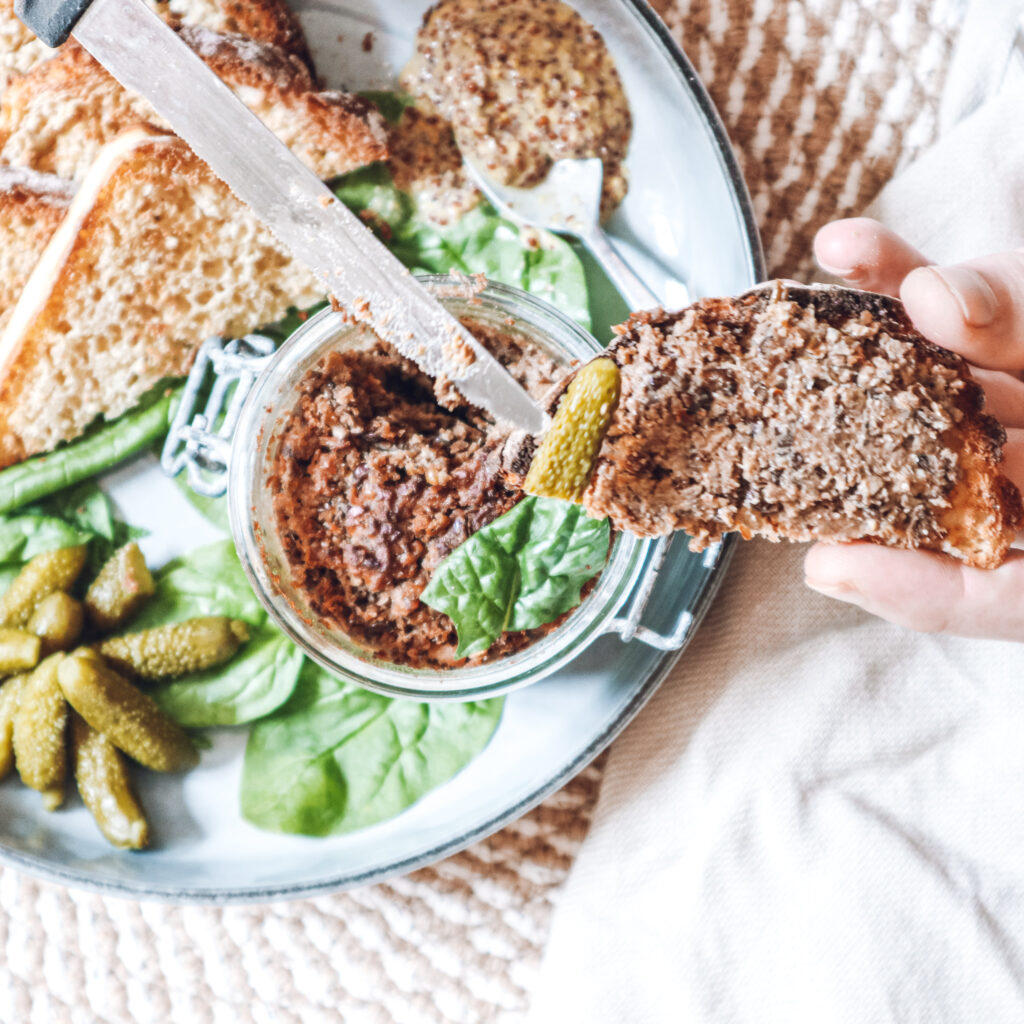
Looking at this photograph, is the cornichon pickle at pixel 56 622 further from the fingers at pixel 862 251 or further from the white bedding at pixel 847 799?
the fingers at pixel 862 251

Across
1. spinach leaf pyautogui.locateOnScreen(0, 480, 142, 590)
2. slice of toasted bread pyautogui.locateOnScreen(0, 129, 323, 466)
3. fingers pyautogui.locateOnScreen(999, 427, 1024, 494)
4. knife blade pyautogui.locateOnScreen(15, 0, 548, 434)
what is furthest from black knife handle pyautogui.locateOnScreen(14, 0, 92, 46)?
fingers pyautogui.locateOnScreen(999, 427, 1024, 494)

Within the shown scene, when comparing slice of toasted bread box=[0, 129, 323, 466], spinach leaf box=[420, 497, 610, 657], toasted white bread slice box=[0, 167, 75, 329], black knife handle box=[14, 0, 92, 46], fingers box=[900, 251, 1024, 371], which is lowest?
fingers box=[900, 251, 1024, 371]

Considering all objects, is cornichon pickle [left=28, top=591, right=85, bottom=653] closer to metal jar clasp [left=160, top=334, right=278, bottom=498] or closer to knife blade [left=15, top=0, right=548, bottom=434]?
metal jar clasp [left=160, top=334, right=278, bottom=498]

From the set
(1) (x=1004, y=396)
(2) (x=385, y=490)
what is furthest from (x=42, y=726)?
(1) (x=1004, y=396)

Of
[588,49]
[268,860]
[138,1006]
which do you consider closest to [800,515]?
[588,49]

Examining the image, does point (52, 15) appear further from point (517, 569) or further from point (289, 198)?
point (517, 569)
